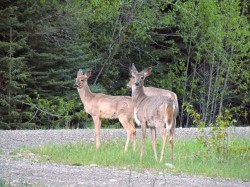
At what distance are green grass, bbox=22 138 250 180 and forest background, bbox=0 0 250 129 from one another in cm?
728

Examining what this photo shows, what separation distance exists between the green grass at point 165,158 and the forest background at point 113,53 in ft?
23.9

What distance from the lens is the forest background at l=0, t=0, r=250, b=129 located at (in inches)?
956

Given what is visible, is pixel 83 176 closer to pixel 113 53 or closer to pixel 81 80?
pixel 81 80

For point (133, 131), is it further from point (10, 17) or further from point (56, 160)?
point (10, 17)

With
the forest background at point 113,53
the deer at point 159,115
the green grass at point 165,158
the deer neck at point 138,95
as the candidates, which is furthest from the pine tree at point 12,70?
the deer at point 159,115

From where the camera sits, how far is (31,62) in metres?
25.4

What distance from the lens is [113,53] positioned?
30156 millimetres

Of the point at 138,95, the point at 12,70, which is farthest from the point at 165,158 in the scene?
the point at 12,70

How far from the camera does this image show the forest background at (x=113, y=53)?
24281 millimetres

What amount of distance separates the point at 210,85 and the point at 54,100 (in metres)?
9.31

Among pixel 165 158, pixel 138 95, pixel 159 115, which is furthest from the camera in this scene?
pixel 138 95

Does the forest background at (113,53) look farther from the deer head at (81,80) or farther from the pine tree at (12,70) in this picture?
the deer head at (81,80)

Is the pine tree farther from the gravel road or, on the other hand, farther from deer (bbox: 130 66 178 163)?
deer (bbox: 130 66 178 163)

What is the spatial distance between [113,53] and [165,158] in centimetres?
1654
